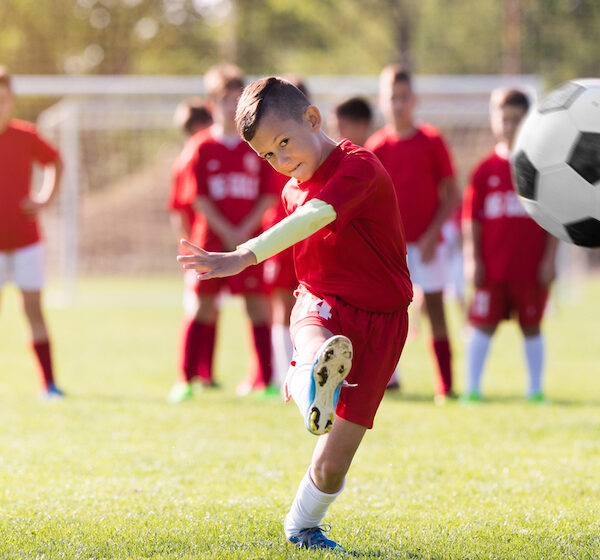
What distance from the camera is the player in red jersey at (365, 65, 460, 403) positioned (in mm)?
6246

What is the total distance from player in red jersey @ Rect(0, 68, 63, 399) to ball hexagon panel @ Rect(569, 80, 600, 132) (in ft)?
12.1

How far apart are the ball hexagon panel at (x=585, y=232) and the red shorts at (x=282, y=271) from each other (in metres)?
2.80

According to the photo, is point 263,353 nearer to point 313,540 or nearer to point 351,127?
point 351,127

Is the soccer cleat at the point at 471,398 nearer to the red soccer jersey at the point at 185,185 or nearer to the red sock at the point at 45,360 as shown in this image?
the red soccer jersey at the point at 185,185

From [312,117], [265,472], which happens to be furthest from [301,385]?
[265,472]

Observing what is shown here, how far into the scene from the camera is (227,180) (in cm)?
649

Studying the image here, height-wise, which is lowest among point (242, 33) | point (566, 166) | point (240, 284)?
point (240, 284)

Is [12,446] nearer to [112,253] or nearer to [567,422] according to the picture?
[567,422]

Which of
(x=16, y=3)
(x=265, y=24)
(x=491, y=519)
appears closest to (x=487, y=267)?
(x=491, y=519)

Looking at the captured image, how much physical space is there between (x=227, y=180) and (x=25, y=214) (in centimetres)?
137

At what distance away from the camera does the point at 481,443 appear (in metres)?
4.88

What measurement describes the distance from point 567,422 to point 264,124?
3.36 m

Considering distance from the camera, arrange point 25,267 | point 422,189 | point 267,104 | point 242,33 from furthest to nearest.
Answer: point 242,33 → point 422,189 → point 25,267 → point 267,104

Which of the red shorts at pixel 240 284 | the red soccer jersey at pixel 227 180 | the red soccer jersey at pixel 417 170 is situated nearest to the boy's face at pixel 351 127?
the red soccer jersey at pixel 417 170
